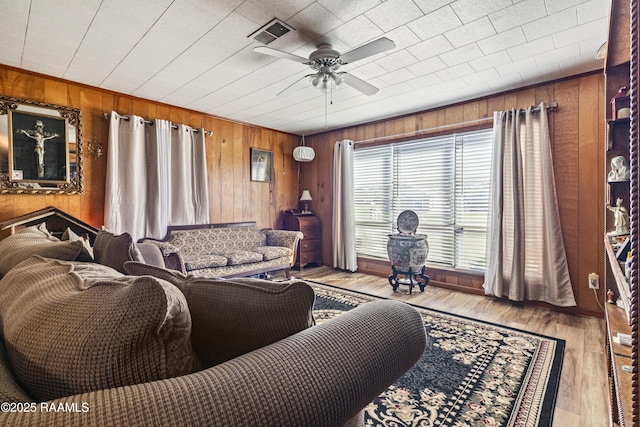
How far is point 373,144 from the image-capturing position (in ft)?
15.7

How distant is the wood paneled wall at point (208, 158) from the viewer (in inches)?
120

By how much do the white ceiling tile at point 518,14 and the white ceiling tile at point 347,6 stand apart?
2.89ft

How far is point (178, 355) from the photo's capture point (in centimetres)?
57

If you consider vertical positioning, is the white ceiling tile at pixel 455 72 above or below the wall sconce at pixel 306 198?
above

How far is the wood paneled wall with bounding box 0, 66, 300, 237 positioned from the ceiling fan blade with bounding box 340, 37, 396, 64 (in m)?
2.78

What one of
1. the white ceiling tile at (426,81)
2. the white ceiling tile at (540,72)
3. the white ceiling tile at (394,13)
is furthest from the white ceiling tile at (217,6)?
the white ceiling tile at (540,72)

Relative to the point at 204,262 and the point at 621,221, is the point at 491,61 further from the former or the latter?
the point at 204,262

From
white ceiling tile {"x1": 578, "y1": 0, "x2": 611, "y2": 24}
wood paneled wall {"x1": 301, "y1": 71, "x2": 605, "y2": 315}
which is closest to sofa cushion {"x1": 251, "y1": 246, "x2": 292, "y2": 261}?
wood paneled wall {"x1": 301, "y1": 71, "x2": 605, "y2": 315}

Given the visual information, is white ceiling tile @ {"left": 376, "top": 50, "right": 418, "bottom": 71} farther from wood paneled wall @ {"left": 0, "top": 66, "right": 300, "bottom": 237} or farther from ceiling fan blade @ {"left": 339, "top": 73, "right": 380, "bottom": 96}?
wood paneled wall @ {"left": 0, "top": 66, "right": 300, "bottom": 237}

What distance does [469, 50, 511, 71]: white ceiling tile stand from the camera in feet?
8.80

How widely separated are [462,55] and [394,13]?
3.07 ft

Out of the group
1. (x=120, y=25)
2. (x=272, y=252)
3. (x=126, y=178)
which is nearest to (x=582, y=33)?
(x=120, y=25)

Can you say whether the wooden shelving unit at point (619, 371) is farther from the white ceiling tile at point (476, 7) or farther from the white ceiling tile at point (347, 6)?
the white ceiling tile at point (347, 6)

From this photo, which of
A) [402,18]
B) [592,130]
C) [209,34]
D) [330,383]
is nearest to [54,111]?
[209,34]
